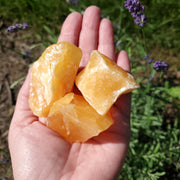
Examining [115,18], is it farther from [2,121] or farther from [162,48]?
[2,121]

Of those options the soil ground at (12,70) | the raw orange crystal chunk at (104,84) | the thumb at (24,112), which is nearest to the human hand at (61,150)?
the thumb at (24,112)

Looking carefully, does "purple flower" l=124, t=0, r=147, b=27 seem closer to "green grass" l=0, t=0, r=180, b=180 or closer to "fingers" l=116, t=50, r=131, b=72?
"fingers" l=116, t=50, r=131, b=72

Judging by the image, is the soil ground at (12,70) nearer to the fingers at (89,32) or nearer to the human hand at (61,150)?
the fingers at (89,32)

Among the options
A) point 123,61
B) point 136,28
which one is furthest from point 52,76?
point 136,28

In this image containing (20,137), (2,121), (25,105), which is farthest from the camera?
(2,121)

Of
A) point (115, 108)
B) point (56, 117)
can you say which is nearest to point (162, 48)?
point (115, 108)
